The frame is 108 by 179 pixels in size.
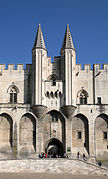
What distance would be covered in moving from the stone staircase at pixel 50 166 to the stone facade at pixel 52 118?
16.2ft

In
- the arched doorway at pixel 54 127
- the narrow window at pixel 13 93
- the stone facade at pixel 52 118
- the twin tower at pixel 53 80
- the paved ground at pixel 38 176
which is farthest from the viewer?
the narrow window at pixel 13 93

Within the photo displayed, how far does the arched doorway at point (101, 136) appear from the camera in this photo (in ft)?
140

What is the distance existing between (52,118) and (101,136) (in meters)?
7.45

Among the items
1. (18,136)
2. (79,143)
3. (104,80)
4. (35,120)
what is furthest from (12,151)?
(104,80)

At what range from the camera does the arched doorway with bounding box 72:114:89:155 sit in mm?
42875

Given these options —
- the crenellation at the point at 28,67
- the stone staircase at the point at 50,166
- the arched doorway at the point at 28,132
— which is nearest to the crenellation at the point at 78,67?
the crenellation at the point at 28,67

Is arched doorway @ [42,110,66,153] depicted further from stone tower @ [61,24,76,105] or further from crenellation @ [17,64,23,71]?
crenellation @ [17,64,23,71]

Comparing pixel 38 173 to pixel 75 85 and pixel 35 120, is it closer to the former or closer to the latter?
pixel 35 120

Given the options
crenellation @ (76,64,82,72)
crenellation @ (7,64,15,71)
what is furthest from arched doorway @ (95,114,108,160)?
crenellation @ (7,64,15,71)

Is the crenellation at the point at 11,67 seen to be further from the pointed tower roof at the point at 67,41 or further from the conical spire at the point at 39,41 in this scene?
the pointed tower roof at the point at 67,41

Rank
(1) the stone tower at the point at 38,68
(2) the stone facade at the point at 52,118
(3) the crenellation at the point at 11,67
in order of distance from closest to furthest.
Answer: (2) the stone facade at the point at 52,118 → (1) the stone tower at the point at 38,68 → (3) the crenellation at the point at 11,67

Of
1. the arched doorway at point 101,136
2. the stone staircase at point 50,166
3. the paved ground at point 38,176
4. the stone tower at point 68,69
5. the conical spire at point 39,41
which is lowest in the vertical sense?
the paved ground at point 38,176

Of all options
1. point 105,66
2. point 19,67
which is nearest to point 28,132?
point 19,67

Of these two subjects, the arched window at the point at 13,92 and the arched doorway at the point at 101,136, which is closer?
the arched doorway at the point at 101,136
